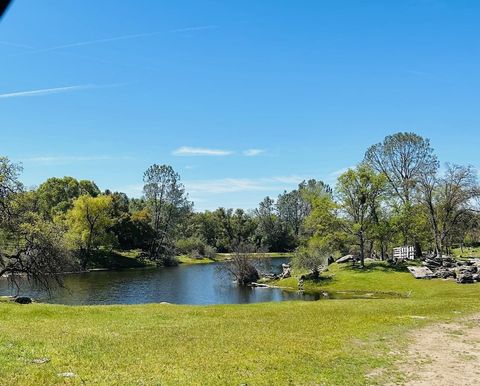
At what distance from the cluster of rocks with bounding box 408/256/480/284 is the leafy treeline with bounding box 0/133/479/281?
6.17 m

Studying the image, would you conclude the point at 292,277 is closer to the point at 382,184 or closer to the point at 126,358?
the point at 382,184

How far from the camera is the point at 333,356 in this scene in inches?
632

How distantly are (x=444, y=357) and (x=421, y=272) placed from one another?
39.1 meters

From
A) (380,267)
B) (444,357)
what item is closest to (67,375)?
(444,357)

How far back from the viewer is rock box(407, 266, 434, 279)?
2039 inches

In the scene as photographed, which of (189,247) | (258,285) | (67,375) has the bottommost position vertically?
(258,285)

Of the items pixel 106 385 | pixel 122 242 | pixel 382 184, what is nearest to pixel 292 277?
pixel 382 184

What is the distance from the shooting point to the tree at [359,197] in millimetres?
62594

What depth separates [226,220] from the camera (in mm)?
158750

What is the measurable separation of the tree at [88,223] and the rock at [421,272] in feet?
232

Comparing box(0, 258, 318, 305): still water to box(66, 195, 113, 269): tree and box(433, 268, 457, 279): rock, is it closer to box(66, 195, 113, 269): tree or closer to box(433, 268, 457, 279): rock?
box(433, 268, 457, 279): rock

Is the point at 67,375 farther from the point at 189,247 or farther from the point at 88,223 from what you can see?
the point at 189,247

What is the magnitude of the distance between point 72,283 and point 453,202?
58.0 m

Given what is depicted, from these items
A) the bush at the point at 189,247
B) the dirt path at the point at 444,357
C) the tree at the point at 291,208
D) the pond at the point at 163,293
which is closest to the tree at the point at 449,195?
the pond at the point at 163,293
